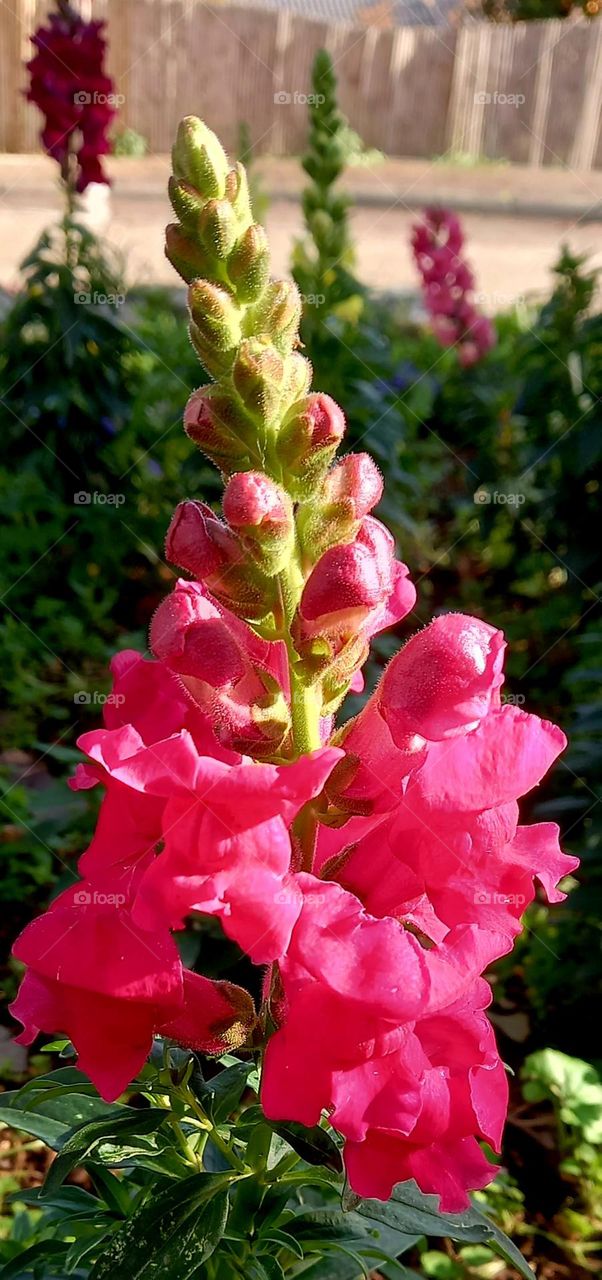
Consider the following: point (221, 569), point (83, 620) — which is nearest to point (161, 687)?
point (221, 569)

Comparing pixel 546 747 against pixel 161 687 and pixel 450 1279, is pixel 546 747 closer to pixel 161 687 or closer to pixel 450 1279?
pixel 161 687

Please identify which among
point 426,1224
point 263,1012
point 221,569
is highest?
point 221,569

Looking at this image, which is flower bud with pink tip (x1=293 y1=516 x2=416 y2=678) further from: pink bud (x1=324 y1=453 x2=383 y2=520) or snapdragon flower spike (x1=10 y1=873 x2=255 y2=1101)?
snapdragon flower spike (x1=10 y1=873 x2=255 y2=1101)

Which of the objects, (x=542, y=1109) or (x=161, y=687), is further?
(x=542, y=1109)

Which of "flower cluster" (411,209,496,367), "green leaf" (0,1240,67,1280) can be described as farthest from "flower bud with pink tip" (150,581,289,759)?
"flower cluster" (411,209,496,367)

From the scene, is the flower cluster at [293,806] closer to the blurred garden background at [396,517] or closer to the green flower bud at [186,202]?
the green flower bud at [186,202]

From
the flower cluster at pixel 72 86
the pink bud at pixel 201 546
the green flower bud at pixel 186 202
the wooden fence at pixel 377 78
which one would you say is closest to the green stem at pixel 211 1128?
the pink bud at pixel 201 546
